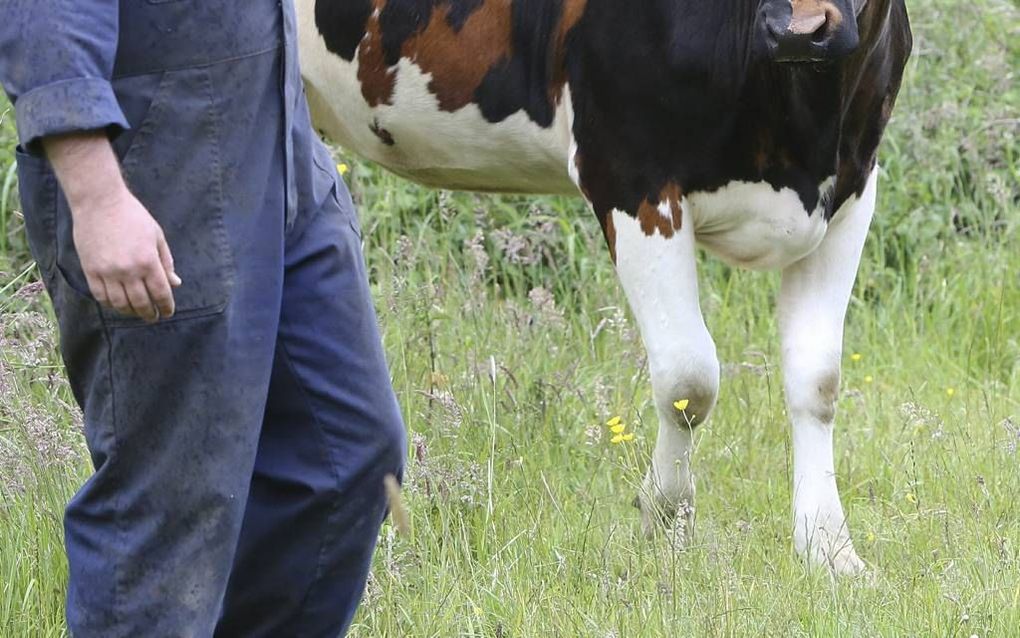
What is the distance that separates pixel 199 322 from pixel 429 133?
223 centimetres

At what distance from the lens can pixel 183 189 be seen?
2344mm

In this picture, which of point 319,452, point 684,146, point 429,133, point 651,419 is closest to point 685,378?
point 684,146

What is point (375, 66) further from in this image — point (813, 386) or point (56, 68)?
point (56, 68)

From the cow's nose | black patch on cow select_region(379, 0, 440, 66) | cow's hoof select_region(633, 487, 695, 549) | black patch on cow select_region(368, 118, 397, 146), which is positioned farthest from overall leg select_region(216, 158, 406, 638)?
black patch on cow select_region(368, 118, 397, 146)

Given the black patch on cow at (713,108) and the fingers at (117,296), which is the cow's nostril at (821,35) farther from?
the fingers at (117,296)

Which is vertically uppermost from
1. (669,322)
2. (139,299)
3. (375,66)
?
(139,299)

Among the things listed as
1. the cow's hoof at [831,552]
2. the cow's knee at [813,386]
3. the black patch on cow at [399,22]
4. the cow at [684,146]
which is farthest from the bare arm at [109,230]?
the black patch on cow at [399,22]

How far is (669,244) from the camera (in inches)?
156

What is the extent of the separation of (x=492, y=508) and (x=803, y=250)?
97 centimetres

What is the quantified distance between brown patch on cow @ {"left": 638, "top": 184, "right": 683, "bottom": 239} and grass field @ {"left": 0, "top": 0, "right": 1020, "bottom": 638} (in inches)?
23.9

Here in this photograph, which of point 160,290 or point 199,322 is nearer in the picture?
point 160,290

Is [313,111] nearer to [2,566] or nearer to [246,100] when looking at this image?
[2,566]

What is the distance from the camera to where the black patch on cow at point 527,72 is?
4.27 meters

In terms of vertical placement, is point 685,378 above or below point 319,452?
below
